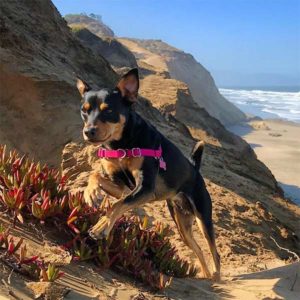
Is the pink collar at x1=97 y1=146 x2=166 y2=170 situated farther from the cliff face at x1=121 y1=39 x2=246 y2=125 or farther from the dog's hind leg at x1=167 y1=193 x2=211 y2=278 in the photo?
the cliff face at x1=121 y1=39 x2=246 y2=125

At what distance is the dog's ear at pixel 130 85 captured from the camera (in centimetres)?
470

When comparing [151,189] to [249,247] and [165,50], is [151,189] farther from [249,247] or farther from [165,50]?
[165,50]

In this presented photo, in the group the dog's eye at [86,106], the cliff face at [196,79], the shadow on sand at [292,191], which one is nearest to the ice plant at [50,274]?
the dog's eye at [86,106]

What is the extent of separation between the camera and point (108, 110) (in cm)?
458

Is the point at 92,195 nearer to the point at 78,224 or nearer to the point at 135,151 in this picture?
the point at 78,224

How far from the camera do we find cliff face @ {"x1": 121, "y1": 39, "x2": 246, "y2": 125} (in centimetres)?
4512

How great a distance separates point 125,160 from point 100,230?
31.2 inches

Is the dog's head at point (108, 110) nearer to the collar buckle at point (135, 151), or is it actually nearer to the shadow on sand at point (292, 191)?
the collar buckle at point (135, 151)

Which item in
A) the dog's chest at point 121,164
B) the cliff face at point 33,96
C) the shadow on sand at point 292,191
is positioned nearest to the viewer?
the dog's chest at point 121,164

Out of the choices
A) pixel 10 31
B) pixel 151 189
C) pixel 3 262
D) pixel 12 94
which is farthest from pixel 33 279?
pixel 10 31

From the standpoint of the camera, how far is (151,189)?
466 cm

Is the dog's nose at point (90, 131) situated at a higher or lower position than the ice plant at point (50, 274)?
higher

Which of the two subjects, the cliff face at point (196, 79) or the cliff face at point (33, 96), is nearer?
the cliff face at point (33, 96)

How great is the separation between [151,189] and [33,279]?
143 cm
